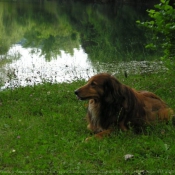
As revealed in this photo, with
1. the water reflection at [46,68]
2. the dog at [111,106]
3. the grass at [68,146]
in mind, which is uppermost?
the water reflection at [46,68]

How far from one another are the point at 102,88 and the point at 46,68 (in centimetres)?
1061

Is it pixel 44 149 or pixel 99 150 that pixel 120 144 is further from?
pixel 44 149

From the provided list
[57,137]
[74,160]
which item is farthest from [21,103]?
[74,160]

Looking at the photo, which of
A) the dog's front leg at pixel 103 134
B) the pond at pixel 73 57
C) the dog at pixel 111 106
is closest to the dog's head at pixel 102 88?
the dog at pixel 111 106

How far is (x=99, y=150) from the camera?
5457 millimetres

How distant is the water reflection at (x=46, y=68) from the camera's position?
13422 mm

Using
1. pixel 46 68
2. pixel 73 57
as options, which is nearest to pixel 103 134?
pixel 46 68

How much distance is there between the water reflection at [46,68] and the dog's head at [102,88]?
6354 mm

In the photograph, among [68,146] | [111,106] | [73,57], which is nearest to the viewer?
[68,146]

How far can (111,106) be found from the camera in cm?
630

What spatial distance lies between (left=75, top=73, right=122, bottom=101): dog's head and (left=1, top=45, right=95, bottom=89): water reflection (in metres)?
6.35

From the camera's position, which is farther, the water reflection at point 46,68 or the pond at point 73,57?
the pond at point 73,57

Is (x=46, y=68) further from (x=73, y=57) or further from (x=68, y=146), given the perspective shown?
(x=68, y=146)

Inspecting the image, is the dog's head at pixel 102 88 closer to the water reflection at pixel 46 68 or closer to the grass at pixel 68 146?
the grass at pixel 68 146
